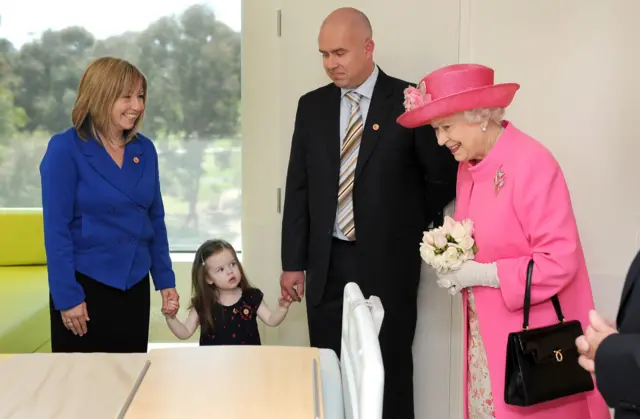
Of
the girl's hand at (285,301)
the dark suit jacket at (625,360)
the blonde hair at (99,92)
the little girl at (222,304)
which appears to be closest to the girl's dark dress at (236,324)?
the little girl at (222,304)

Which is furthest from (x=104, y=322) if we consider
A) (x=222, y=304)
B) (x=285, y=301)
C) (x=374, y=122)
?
(x=374, y=122)

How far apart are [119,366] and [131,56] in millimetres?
2758

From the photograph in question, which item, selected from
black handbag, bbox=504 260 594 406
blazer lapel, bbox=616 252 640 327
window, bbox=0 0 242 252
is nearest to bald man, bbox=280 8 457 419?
black handbag, bbox=504 260 594 406

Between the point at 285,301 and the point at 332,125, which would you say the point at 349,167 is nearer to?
the point at 332,125

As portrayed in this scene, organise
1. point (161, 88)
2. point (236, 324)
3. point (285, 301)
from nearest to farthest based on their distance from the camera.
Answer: point (236, 324), point (285, 301), point (161, 88)

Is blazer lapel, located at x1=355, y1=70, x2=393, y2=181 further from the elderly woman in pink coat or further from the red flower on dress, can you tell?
the red flower on dress

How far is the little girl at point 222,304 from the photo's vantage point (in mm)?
2713

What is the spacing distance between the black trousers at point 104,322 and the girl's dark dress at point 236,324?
0.31 metres

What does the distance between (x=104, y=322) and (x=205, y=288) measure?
43cm

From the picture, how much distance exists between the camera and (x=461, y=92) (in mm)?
2002

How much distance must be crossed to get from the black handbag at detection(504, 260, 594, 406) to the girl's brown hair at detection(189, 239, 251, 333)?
1185 mm

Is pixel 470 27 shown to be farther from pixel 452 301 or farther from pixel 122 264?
pixel 122 264

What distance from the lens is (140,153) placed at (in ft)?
8.21

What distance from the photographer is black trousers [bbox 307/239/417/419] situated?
2.71 metres
